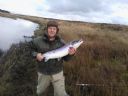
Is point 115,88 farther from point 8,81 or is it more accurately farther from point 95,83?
point 8,81

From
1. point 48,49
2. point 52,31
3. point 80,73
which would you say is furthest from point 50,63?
point 80,73

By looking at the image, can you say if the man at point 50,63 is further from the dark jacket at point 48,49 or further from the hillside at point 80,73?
the hillside at point 80,73

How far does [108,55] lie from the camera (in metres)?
14.3

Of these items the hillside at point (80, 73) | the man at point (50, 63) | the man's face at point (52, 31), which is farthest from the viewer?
the hillside at point (80, 73)

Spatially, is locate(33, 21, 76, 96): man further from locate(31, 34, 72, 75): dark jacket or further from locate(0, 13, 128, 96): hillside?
locate(0, 13, 128, 96): hillside

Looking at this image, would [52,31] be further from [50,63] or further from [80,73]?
[80,73]

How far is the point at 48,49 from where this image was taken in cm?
783

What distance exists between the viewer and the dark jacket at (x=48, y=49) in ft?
25.7

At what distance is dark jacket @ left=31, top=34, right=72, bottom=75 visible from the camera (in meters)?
7.84

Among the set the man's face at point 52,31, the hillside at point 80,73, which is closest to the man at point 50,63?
the man's face at point 52,31

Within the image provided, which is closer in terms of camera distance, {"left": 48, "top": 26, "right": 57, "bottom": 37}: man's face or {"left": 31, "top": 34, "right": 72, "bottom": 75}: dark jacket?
{"left": 48, "top": 26, "right": 57, "bottom": 37}: man's face

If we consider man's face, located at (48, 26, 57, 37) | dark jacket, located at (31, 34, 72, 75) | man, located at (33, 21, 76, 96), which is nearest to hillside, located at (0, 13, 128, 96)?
man, located at (33, 21, 76, 96)

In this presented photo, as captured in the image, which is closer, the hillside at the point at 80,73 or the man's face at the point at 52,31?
the man's face at the point at 52,31

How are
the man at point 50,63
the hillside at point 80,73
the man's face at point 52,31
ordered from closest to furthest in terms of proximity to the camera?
the man's face at point 52,31
the man at point 50,63
the hillside at point 80,73
